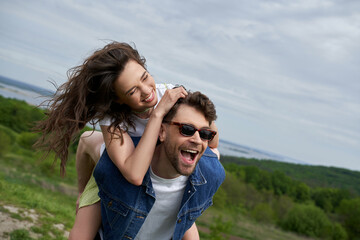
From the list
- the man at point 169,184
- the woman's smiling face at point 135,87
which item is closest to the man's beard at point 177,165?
the man at point 169,184

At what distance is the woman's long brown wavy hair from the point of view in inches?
134

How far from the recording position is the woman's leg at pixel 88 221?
3439mm

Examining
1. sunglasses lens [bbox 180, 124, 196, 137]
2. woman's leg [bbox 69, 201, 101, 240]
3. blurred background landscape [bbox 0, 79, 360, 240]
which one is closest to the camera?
sunglasses lens [bbox 180, 124, 196, 137]

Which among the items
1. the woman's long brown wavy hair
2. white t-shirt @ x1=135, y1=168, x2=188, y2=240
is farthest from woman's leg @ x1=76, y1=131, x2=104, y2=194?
white t-shirt @ x1=135, y1=168, x2=188, y2=240

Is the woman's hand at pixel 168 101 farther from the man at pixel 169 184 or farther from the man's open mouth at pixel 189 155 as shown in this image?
the man's open mouth at pixel 189 155

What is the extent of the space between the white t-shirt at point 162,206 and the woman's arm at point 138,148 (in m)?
0.35

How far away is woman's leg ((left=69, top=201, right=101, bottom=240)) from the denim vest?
0.13 meters

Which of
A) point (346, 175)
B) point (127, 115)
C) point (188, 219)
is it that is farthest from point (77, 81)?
point (346, 175)

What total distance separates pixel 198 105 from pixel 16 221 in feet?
19.1

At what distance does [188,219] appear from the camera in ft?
11.4

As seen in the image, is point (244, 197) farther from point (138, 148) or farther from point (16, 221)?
point (138, 148)

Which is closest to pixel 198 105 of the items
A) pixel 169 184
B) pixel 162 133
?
pixel 162 133

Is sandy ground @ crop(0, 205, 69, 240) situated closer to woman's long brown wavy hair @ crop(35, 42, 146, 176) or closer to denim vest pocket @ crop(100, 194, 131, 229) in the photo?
woman's long brown wavy hair @ crop(35, 42, 146, 176)

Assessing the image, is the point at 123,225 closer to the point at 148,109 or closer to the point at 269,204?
the point at 148,109
